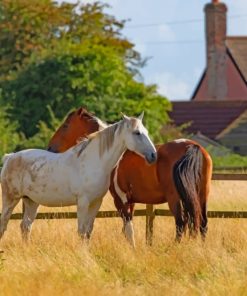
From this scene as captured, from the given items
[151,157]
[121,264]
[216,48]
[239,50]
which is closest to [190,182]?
[151,157]

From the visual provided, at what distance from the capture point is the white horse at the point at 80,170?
1644 centimetres

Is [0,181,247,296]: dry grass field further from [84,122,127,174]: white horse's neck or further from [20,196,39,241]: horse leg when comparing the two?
[84,122,127,174]: white horse's neck

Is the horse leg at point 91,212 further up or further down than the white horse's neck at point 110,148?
A: further down

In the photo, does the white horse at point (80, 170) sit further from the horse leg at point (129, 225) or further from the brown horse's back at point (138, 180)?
the brown horse's back at point (138, 180)

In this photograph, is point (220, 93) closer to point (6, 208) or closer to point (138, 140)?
point (6, 208)

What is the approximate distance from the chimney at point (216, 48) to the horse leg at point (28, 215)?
4884cm

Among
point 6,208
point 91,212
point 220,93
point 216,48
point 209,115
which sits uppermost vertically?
point 91,212

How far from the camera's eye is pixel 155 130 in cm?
5141

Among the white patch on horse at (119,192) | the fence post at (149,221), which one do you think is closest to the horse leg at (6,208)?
the white patch on horse at (119,192)

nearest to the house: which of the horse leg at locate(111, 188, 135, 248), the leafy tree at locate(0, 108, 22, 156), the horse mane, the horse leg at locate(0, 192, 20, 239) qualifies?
the leafy tree at locate(0, 108, 22, 156)

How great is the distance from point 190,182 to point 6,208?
2719mm

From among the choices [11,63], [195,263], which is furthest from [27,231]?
[11,63]

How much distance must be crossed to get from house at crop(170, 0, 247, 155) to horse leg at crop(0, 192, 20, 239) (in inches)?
1672

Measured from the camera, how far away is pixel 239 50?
69.9 m
